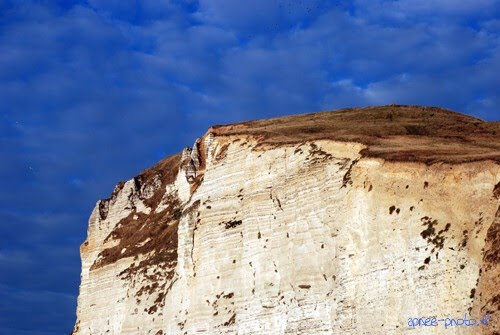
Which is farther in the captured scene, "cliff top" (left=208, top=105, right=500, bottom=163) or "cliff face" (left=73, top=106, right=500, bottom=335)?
"cliff top" (left=208, top=105, right=500, bottom=163)

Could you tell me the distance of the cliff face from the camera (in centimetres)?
3638

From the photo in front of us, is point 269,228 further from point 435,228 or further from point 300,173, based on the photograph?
point 435,228

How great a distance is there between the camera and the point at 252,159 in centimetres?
5203

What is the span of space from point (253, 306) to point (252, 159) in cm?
869

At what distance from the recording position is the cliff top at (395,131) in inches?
1647

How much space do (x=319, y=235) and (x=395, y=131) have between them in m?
11.4

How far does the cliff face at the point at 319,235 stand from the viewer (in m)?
36.4

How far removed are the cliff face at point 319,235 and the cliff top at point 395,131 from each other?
136 millimetres

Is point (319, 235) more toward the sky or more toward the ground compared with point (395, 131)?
more toward the ground

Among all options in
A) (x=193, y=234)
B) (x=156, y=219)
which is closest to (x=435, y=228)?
(x=193, y=234)

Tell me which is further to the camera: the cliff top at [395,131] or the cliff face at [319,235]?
the cliff top at [395,131]

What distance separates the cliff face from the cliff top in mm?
136

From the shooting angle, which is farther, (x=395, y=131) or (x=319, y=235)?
(x=395, y=131)

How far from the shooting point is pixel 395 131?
5306 cm
